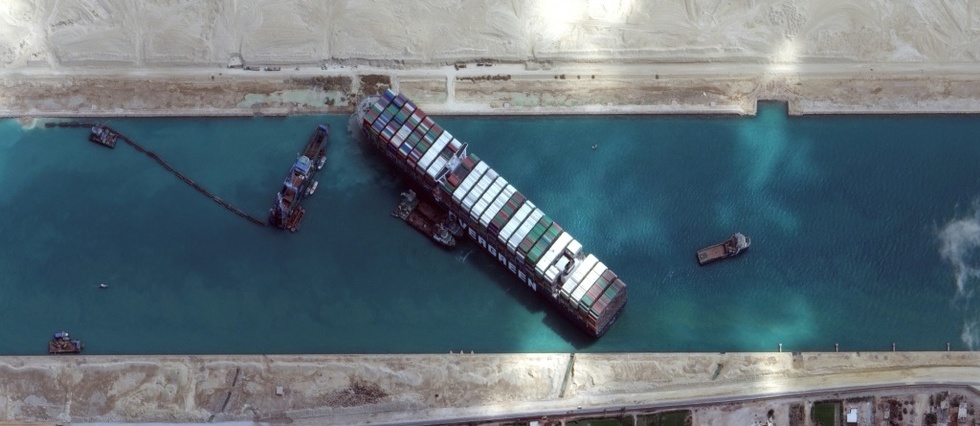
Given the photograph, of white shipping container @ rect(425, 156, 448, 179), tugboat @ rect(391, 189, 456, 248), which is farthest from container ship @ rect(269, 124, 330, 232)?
white shipping container @ rect(425, 156, 448, 179)

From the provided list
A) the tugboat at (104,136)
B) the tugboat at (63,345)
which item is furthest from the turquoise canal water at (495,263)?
the tugboat at (63,345)

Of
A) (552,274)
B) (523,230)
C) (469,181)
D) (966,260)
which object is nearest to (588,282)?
(552,274)

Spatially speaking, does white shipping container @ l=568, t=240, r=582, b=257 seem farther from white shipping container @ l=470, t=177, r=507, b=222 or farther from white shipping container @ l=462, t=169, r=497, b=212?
white shipping container @ l=462, t=169, r=497, b=212

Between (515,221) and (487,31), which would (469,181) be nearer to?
(515,221)

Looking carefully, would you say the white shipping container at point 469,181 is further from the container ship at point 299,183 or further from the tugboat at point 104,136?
the tugboat at point 104,136

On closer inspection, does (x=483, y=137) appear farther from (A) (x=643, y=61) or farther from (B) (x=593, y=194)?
(A) (x=643, y=61)

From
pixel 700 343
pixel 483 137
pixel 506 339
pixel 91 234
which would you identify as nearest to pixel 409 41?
pixel 483 137

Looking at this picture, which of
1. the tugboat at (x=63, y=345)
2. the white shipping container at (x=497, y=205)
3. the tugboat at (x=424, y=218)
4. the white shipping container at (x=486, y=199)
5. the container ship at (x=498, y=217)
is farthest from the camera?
the tugboat at (x=424, y=218)
